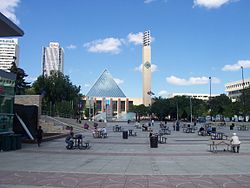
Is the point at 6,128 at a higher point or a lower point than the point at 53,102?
lower

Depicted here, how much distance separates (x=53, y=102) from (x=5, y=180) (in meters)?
71.8

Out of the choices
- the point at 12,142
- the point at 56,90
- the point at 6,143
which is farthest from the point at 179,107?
the point at 6,143

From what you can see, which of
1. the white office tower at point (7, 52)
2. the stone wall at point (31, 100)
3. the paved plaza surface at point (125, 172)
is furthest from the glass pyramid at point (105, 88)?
the paved plaza surface at point (125, 172)

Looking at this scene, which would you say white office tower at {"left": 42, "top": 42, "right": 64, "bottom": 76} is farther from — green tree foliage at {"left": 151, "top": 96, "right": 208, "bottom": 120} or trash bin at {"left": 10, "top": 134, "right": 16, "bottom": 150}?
trash bin at {"left": 10, "top": 134, "right": 16, "bottom": 150}

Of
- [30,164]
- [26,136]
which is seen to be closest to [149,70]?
[26,136]

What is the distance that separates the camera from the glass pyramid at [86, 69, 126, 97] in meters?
173

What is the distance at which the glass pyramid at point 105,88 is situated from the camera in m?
173

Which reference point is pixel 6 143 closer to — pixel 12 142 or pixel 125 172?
pixel 12 142

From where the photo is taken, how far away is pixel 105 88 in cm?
17575

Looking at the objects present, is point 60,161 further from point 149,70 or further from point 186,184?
point 149,70

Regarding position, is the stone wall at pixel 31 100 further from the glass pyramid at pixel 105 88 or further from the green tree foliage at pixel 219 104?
the glass pyramid at pixel 105 88


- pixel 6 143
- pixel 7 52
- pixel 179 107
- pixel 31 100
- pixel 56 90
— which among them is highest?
pixel 7 52

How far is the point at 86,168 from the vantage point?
46.8ft

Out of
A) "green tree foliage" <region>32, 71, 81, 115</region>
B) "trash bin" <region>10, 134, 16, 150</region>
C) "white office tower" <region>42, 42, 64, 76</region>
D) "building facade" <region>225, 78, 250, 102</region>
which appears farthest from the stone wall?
"building facade" <region>225, 78, 250, 102</region>
